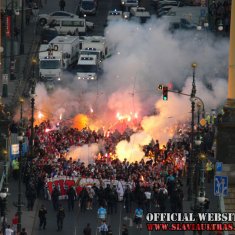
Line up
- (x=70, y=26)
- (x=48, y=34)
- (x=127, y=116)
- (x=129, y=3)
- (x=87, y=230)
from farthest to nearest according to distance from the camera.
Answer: (x=129, y=3), (x=70, y=26), (x=48, y=34), (x=127, y=116), (x=87, y=230)

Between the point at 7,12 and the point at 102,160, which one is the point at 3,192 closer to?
the point at 102,160

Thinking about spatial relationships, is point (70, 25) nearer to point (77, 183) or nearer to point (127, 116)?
point (127, 116)

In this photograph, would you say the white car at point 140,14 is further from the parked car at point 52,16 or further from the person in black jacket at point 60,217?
the person in black jacket at point 60,217

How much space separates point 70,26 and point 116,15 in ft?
11.0

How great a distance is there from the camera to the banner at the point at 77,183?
68.9 m

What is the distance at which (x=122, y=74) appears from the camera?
89.8 meters

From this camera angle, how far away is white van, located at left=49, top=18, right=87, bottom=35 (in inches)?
4016

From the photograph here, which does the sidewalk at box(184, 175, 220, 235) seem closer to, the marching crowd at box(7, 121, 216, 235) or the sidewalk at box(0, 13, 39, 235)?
the marching crowd at box(7, 121, 216, 235)

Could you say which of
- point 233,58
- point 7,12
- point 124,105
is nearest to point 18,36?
point 7,12

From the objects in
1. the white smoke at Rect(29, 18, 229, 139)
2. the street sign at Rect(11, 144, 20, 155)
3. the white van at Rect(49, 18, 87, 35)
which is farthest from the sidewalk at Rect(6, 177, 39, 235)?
the white van at Rect(49, 18, 87, 35)

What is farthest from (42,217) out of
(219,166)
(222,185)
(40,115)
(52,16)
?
(52,16)

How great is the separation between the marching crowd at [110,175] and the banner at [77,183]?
0.10 meters

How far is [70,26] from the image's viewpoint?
335 ft

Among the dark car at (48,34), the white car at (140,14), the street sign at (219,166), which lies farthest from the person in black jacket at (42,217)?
the white car at (140,14)
